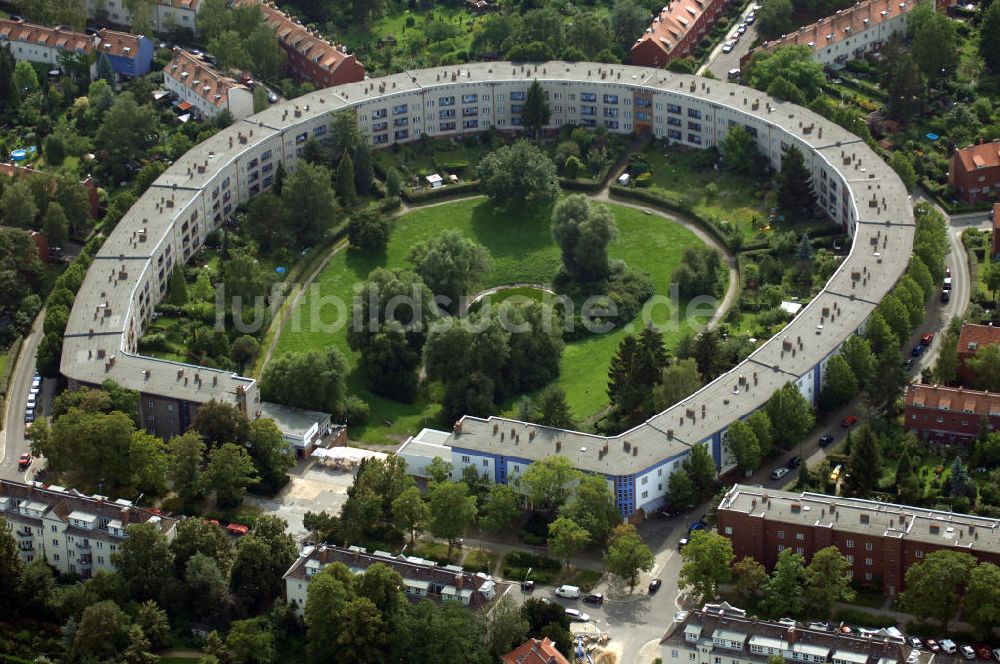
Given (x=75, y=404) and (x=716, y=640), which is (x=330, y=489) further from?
(x=716, y=640)

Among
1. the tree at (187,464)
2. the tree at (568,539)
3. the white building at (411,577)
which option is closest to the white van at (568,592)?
the tree at (568,539)

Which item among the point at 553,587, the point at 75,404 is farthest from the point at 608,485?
the point at 75,404

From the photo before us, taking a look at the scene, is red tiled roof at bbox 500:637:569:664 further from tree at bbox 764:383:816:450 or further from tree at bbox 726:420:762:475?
tree at bbox 764:383:816:450

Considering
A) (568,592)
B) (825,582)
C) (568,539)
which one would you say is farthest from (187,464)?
(825,582)

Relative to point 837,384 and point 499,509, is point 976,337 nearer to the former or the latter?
point 837,384

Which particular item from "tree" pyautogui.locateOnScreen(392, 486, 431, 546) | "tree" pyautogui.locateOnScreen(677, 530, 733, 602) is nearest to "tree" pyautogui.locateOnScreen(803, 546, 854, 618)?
"tree" pyautogui.locateOnScreen(677, 530, 733, 602)

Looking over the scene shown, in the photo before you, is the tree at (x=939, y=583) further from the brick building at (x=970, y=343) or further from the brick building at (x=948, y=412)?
the brick building at (x=970, y=343)
